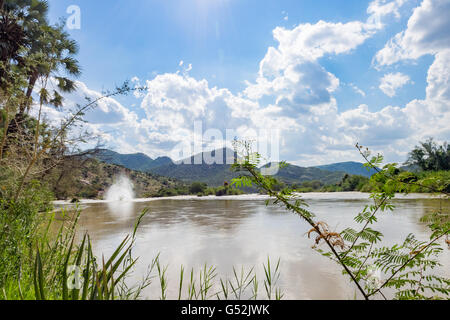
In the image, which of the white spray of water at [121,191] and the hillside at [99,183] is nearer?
the hillside at [99,183]

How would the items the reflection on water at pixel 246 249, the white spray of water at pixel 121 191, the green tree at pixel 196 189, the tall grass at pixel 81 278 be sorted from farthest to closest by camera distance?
the green tree at pixel 196 189, the white spray of water at pixel 121 191, the reflection on water at pixel 246 249, the tall grass at pixel 81 278

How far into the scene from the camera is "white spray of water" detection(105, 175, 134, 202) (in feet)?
82.1

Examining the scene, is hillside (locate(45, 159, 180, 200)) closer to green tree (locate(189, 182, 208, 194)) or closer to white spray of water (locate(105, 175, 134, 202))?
white spray of water (locate(105, 175, 134, 202))

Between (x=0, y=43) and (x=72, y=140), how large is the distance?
10.4 metres

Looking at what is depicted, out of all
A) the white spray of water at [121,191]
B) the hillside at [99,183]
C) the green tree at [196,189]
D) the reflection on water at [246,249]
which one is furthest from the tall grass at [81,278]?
the green tree at [196,189]

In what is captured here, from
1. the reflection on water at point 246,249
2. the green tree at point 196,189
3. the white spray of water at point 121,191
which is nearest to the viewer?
the reflection on water at point 246,249

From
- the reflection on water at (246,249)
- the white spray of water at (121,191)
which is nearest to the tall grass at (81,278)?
the reflection on water at (246,249)

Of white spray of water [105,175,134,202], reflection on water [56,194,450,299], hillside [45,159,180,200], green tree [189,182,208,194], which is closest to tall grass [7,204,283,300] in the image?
reflection on water [56,194,450,299]

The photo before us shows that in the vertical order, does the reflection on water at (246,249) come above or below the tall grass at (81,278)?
below

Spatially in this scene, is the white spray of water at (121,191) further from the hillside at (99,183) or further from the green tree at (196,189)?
the green tree at (196,189)

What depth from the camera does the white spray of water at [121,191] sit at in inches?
985

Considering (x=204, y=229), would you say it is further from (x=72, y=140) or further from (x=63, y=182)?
(x=63, y=182)

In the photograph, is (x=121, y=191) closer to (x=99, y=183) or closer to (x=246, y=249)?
(x=99, y=183)
